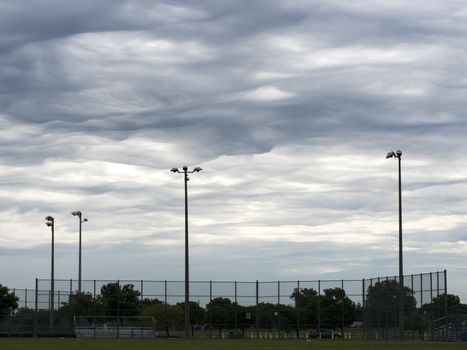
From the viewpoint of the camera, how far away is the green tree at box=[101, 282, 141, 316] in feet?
274

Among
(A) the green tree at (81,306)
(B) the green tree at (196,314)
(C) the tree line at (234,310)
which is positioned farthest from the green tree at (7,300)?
(B) the green tree at (196,314)

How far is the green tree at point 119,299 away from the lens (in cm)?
8338

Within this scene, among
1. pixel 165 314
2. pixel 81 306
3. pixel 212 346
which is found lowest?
pixel 165 314

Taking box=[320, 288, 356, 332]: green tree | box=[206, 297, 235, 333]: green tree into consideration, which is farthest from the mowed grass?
box=[206, 297, 235, 333]: green tree

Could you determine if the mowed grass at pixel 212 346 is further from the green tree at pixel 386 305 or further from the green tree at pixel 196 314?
the green tree at pixel 196 314

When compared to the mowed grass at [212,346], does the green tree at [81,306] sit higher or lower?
higher

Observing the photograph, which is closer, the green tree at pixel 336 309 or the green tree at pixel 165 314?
the green tree at pixel 336 309

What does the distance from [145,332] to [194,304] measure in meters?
8.44

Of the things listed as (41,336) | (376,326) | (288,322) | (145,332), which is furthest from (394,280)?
(41,336)

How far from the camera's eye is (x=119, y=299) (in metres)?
83.8

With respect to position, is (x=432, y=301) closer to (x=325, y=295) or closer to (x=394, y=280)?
(x=394, y=280)

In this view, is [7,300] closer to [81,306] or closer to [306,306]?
[81,306]

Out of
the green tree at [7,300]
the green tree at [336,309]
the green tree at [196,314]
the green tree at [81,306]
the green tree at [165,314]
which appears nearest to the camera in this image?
the green tree at [81,306]

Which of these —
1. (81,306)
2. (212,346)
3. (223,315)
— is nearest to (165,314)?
(223,315)
